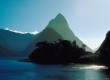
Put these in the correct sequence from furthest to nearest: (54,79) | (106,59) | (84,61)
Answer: (84,61) < (106,59) < (54,79)

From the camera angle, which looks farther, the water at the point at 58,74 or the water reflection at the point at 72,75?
the water at the point at 58,74

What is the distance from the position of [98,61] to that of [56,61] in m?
36.1

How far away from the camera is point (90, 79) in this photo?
7581cm

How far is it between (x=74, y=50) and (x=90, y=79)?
117048mm

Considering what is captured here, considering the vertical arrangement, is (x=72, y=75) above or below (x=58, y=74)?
below

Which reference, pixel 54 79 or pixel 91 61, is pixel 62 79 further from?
pixel 91 61

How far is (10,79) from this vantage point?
76250 millimetres

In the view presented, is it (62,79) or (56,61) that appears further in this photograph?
(56,61)

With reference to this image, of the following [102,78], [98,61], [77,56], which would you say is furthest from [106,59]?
[102,78]

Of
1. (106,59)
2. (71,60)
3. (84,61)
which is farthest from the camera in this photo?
(71,60)

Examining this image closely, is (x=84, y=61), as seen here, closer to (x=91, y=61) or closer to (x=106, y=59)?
(x=91, y=61)

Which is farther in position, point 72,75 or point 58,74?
point 58,74

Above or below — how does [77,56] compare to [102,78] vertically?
above

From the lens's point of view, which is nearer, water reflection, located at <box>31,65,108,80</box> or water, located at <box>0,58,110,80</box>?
water reflection, located at <box>31,65,108,80</box>
